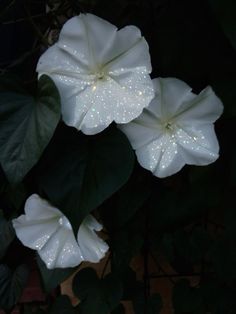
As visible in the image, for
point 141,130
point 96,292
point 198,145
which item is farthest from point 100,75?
point 96,292

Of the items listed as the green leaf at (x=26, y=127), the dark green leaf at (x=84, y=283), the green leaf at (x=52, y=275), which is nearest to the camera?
the green leaf at (x=26, y=127)

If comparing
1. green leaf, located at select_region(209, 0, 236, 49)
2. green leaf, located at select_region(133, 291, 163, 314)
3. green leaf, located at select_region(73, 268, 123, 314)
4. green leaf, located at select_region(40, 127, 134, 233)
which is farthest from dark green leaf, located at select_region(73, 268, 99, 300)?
green leaf, located at select_region(209, 0, 236, 49)

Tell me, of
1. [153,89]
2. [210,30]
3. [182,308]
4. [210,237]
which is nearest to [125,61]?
[153,89]

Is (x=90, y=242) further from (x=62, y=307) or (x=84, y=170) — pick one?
(x=62, y=307)

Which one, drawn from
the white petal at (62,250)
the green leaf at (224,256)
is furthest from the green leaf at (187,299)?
the white petal at (62,250)

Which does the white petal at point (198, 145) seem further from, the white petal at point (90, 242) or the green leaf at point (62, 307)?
the green leaf at point (62, 307)
